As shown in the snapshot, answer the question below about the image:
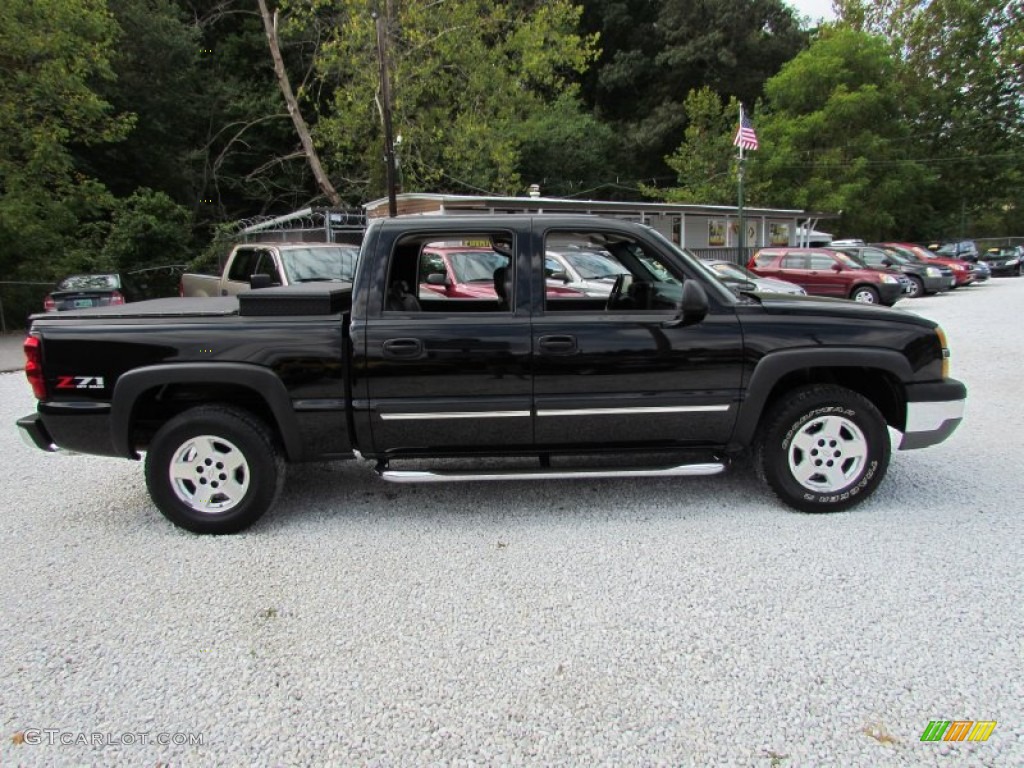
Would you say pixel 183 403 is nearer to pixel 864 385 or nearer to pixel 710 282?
pixel 710 282

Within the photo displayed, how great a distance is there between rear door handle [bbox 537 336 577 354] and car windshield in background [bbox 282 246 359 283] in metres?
6.37

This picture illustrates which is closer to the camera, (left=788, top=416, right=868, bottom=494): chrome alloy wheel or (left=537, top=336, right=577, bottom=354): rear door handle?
(left=537, top=336, right=577, bottom=354): rear door handle

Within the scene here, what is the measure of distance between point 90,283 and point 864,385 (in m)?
15.2

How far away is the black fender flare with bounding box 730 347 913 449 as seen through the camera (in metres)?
3.99

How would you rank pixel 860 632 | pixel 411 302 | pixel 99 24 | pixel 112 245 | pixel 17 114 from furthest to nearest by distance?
1. pixel 112 245
2. pixel 99 24
3. pixel 17 114
4. pixel 411 302
5. pixel 860 632

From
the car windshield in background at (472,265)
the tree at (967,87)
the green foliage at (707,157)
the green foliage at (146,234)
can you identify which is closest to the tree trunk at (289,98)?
the green foliage at (146,234)

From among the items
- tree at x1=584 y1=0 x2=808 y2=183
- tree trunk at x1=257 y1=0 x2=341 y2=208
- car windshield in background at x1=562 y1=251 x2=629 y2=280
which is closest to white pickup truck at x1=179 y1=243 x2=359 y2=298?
car windshield in background at x1=562 y1=251 x2=629 y2=280

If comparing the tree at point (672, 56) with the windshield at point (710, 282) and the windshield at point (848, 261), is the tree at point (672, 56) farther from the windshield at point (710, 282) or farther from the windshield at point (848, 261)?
the windshield at point (710, 282)

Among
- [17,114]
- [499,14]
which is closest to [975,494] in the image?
[17,114]

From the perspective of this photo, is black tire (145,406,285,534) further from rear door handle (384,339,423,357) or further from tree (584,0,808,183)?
tree (584,0,808,183)

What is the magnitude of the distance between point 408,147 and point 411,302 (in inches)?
891

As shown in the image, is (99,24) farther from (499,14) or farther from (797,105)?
(797,105)

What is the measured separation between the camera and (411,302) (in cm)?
431

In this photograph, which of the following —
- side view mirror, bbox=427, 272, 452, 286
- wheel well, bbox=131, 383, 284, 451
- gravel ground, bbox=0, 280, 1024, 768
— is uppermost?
side view mirror, bbox=427, 272, 452, 286
